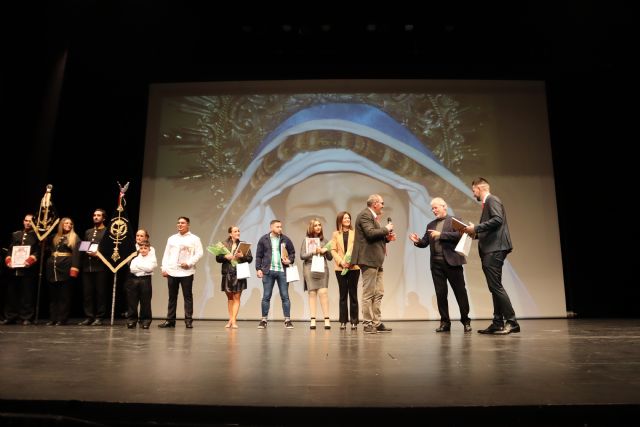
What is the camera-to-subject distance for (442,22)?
6965 mm

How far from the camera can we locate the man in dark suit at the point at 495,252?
4.34m

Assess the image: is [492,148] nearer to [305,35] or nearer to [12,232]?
[305,35]

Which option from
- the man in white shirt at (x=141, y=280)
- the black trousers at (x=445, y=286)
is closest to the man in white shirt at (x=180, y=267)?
the man in white shirt at (x=141, y=280)

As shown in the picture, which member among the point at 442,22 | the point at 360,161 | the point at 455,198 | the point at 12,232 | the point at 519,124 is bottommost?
the point at 12,232

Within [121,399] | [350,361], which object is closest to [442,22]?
[350,361]

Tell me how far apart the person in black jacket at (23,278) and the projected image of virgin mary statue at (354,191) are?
2303 mm

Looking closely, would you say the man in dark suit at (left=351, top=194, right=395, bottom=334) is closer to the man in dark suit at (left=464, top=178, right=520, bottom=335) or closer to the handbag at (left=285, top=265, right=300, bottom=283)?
the man in dark suit at (left=464, top=178, right=520, bottom=335)

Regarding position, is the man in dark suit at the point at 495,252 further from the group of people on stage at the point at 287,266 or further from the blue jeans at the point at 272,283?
the blue jeans at the point at 272,283

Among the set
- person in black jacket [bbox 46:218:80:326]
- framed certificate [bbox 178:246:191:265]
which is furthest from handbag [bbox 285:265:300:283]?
person in black jacket [bbox 46:218:80:326]

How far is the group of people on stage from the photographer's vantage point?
452cm

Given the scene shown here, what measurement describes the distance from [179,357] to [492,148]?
6.35m

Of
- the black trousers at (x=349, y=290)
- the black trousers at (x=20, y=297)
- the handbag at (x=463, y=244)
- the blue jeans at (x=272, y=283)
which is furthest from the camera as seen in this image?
the black trousers at (x=20, y=297)

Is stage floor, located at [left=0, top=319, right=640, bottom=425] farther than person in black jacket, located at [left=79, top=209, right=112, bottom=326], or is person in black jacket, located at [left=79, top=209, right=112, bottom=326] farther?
person in black jacket, located at [left=79, top=209, right=112, bottom=326]

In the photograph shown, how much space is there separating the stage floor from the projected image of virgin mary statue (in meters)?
3.77
